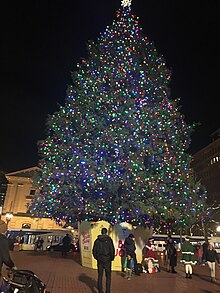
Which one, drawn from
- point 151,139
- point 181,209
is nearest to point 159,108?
point 151,139

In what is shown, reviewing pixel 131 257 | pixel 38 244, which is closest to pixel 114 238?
pixel 131 257

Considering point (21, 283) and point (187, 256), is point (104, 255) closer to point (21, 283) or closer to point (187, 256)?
point (21, 283)

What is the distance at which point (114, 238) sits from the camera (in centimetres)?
1212

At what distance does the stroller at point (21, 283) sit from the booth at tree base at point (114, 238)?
7.86m

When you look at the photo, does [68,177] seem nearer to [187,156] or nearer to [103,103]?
[103,103]

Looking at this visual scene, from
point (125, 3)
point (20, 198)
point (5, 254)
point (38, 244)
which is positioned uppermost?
point (125, 3)

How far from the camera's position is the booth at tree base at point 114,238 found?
1184 centimetres

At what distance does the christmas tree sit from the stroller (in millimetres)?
7721

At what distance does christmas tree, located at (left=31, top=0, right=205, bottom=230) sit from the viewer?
39.9 ft

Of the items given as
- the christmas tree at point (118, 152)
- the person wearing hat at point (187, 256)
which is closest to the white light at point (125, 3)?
Result: the christmas tree at point (118, 152)

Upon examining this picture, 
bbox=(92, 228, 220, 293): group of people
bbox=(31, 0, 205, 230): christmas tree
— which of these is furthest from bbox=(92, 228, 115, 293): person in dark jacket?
bbox=(31, 0, 205, 230): christmas tree

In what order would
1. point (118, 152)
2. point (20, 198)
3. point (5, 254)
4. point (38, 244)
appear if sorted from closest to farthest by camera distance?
point (5, 254) → point (118, 152) → point (38, 244) → point (20, 198)

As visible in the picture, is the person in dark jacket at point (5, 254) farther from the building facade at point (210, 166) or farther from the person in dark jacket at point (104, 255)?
the building facade at point (210, 166)

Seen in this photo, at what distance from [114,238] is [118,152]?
3.84 m
